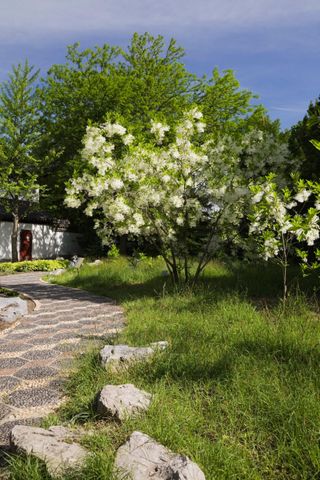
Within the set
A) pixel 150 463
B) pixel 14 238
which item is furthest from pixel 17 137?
pixel 150 463

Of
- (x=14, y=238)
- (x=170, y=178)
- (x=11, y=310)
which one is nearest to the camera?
(x=11, y=310)

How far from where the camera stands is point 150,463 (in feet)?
8.99

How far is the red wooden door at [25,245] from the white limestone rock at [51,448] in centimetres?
2681

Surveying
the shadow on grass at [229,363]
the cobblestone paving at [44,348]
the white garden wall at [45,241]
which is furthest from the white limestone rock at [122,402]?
the white garden wall at [45,241]

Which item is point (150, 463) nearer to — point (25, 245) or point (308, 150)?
point (308, 150)

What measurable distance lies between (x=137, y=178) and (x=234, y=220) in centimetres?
272

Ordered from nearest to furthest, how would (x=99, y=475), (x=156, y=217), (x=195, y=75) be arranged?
(x=99, y=475) → (x=156, y=217) → (x=195, y=75)

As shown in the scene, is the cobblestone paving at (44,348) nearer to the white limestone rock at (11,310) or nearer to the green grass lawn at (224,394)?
the white limestone rock at (11,310)

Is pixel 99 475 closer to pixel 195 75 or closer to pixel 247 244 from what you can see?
pixel 247 244

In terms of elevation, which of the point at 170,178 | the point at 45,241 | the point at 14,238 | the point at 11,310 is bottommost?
the point at 11,310

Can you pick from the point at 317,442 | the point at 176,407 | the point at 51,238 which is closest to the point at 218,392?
the point at 176,407

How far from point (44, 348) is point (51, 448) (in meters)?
3.43

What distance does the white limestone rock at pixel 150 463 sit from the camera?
8.32 feet

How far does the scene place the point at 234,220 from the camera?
1016cm
